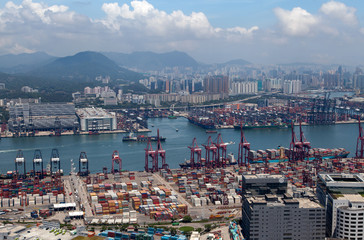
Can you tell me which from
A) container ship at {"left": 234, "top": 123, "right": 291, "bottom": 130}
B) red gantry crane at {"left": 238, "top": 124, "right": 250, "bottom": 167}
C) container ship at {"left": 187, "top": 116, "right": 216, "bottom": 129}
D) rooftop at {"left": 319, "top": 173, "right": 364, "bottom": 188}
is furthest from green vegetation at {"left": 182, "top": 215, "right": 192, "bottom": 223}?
container ship at {"left": 234, "top": 123, "right": 291, "bottom": 130}

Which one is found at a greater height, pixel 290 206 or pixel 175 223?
pixel 290 206

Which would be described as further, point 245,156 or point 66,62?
point 66,62

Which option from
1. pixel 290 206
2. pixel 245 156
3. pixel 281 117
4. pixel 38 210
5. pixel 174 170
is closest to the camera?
pixel 290 206

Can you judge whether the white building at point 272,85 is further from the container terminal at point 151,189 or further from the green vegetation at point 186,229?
the green vegetation at point 186,229

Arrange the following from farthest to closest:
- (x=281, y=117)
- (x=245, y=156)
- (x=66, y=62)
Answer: (x=66, y=62) < (x=281, y=117) < (x=245, y=156)

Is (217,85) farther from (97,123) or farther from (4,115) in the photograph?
(97,123)

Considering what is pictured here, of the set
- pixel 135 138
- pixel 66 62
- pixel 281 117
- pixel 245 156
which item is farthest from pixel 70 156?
pixel 66 62

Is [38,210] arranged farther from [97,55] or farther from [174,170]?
[97,55]
